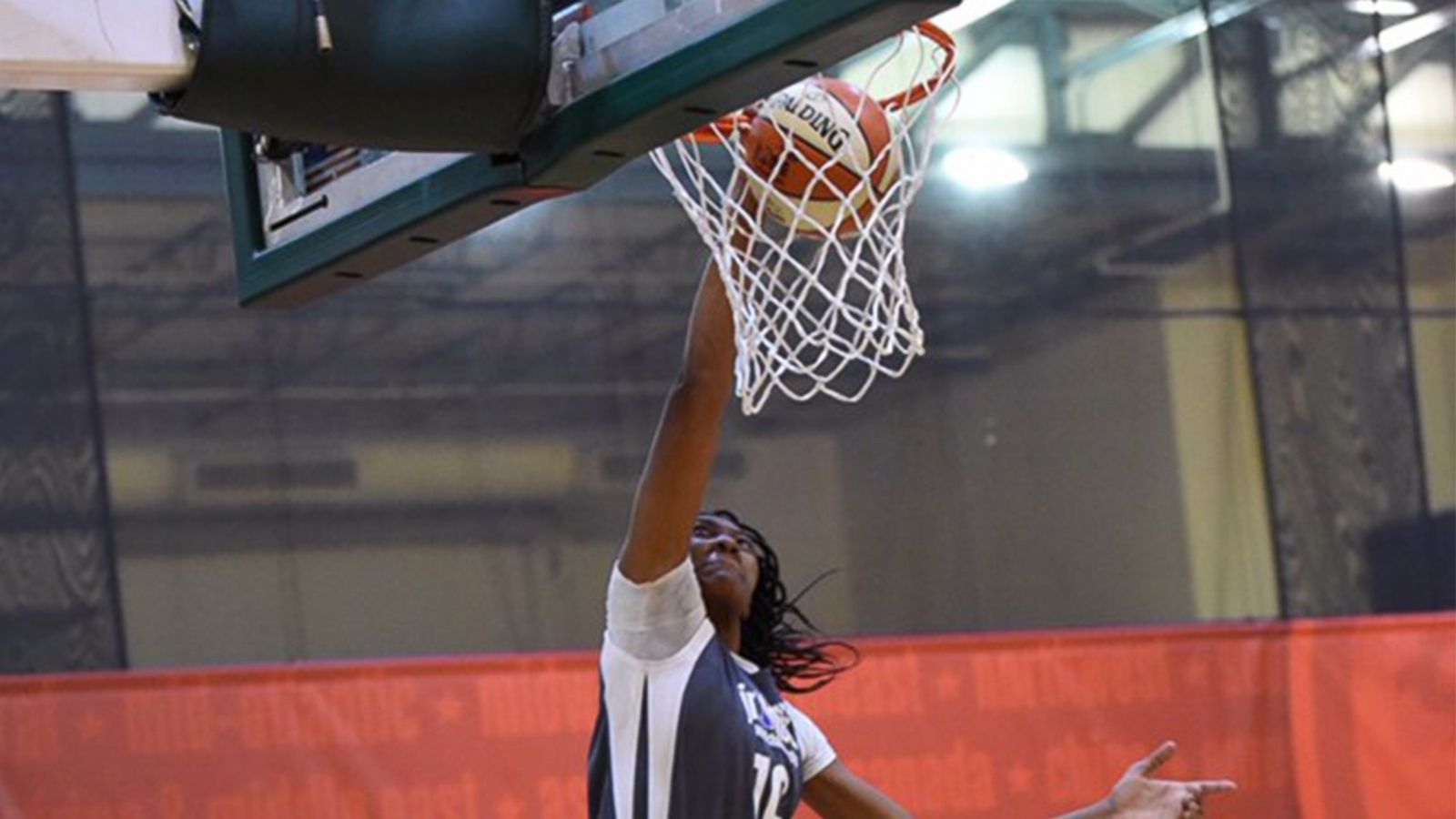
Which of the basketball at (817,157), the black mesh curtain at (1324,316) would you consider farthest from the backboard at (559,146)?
the black mesh curtain at (1324,316)

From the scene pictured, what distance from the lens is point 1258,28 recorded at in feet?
23.1

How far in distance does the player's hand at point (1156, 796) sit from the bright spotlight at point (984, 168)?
10.2 ft

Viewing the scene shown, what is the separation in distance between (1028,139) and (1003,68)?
0.67 feet

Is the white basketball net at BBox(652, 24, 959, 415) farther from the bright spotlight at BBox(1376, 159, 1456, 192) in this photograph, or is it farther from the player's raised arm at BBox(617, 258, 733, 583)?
the bright spotlight at BBox(1376, 159, 1456, 192)

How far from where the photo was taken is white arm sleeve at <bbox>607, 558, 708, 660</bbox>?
10.6 ft

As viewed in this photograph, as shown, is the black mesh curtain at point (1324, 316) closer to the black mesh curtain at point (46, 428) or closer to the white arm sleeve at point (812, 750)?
the black mesh curtain at point (46, 428)

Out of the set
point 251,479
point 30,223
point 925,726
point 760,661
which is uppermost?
point 30,223

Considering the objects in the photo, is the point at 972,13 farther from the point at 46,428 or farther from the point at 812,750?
the point at 812,750

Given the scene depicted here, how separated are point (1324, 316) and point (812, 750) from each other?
366 centimetres

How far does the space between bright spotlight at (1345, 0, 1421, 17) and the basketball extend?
395 centimetres

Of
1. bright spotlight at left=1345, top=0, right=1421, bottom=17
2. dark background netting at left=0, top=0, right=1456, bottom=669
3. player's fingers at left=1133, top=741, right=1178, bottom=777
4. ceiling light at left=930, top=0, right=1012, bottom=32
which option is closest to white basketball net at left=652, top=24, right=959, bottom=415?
player's fingers at left=1133, top=741, right=1178, bottom=777

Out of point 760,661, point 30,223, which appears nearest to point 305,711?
point 30,223

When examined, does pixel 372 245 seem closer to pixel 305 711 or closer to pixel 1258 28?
pixel 305 711

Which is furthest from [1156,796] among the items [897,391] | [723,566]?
[897,391]
